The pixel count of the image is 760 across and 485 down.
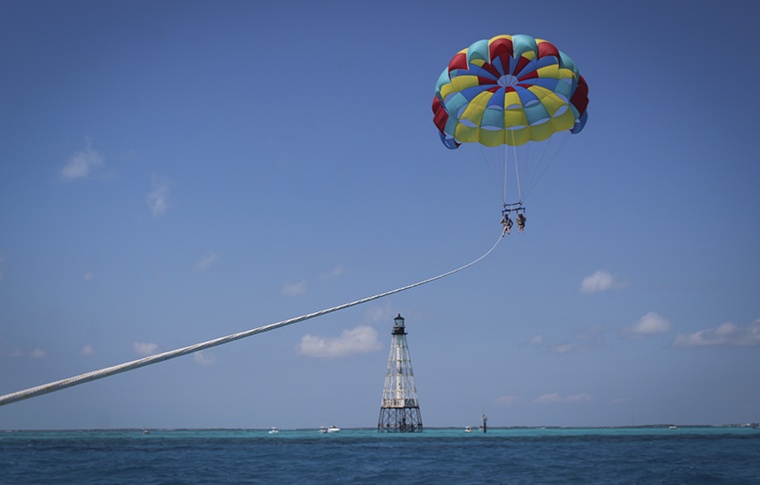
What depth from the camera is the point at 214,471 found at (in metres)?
24.3

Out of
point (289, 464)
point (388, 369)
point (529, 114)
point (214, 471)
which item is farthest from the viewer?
point (388, 369)

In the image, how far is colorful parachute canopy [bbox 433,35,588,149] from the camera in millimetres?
20312

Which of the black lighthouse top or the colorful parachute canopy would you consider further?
the black lighthouse top

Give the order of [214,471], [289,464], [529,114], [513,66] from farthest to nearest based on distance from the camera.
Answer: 1. [289,464]
2. [214,471]
3. [529,114]
4. [513,66]

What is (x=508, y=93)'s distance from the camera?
22.2m

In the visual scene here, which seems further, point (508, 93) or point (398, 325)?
point (398, 325)

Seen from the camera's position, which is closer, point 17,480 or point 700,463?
point 17,480

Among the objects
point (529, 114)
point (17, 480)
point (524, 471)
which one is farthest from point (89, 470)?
point (529, 114)

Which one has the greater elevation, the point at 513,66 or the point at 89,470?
the point at 513,66

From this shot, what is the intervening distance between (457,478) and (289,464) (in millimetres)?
9088

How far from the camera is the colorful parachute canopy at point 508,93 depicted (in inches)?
800

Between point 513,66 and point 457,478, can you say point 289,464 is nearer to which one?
point 457,478

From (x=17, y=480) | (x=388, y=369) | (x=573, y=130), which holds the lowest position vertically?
(x=17, y=480)

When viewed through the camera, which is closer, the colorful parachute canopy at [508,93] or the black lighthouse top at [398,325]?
the colorful parachute canopy at [508,93]
